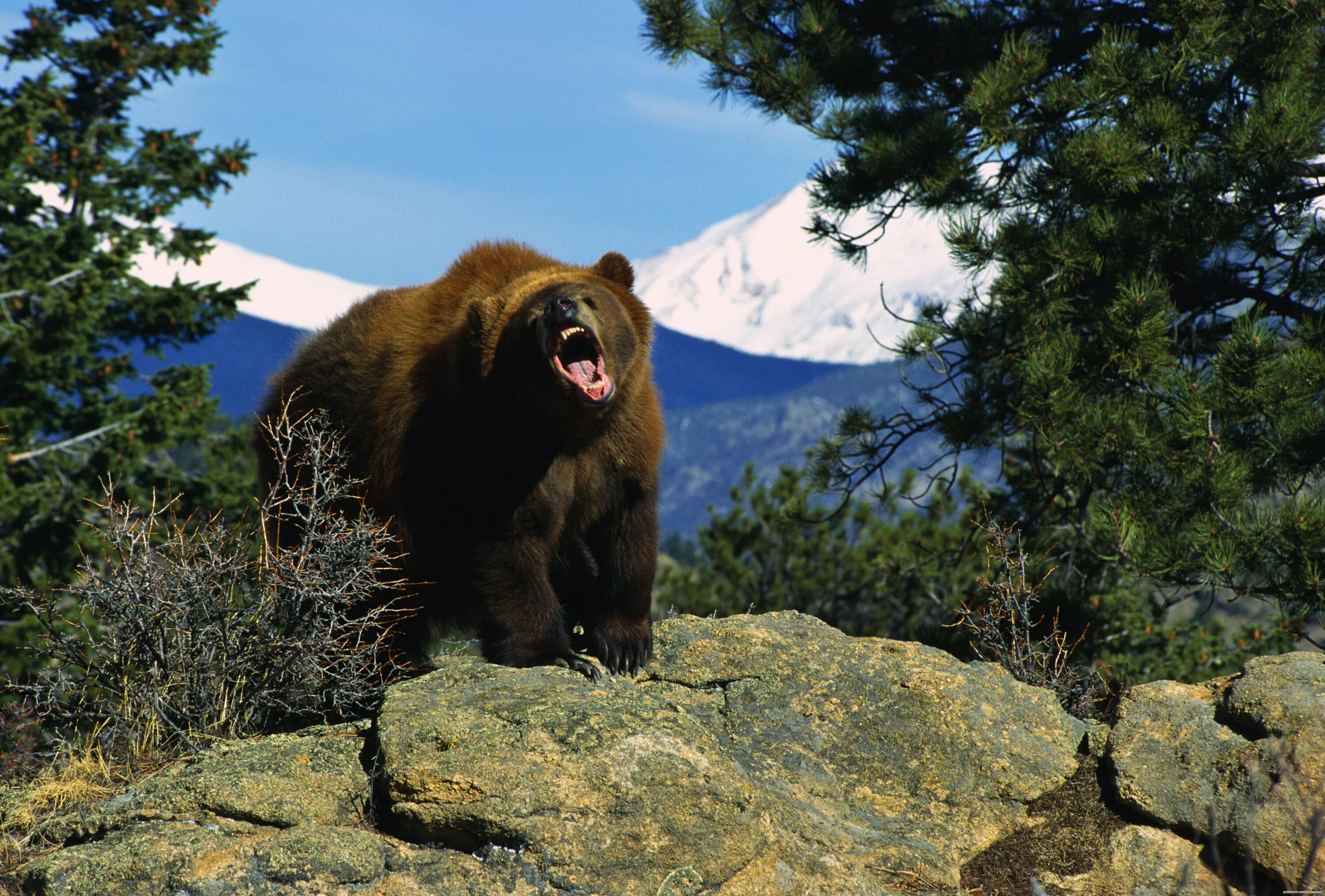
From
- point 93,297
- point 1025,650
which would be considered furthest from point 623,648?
point 93,297

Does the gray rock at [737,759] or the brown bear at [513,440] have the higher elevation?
the brown bear at [513,440]

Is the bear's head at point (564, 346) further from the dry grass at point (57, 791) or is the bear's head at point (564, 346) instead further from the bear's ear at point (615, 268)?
the dry grass at point (57, 791)

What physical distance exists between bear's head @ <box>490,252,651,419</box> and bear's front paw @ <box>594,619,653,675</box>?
91cm

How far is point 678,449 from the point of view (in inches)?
4235

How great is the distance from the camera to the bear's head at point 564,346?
13.5ft

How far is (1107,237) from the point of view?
255 inches

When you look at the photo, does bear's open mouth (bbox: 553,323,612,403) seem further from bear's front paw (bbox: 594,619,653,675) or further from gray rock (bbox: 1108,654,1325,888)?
gray rock (bbox: 1108,654,1325,888)

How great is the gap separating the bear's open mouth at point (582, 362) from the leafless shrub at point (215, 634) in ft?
2.96

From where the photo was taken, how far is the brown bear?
4.25 metres

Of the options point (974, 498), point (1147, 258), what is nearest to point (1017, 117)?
point (1147, 258)

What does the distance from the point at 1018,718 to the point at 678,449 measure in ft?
339

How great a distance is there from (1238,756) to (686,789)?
6.22 feet

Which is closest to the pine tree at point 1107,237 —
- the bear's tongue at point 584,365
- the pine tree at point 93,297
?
the bear's tongue at point 584,365

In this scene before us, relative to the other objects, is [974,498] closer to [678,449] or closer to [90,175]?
[90,175]
